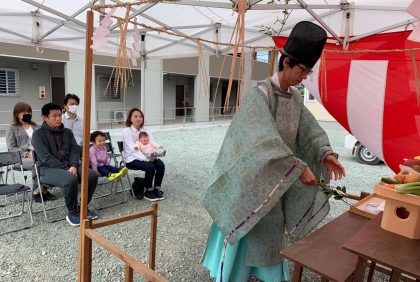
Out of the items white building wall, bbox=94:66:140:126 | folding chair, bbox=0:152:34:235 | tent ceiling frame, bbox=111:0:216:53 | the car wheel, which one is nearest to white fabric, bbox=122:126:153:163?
folding chair, bbox=0:152:34:235

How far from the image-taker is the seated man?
3123 millimetres

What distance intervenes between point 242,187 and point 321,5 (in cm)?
280

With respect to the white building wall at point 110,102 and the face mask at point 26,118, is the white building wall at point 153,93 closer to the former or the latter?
the white building wall at point 110,102

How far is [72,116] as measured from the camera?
4.25 metres

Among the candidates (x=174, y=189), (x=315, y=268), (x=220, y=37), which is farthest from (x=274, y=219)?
(x=220, y=37)

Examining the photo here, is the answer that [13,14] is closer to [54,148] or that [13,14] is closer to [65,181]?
[54,148]

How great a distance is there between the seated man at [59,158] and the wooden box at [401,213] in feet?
9.38

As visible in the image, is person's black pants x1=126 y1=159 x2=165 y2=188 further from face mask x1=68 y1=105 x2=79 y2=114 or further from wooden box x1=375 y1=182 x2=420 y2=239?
wooden box x1=375 y1=182 x2=420 y2=239

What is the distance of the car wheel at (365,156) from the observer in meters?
6.82

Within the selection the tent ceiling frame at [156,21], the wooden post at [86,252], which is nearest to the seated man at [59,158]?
the tent ceiling frame at [156,21]

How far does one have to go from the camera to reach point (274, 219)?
5.59 feet

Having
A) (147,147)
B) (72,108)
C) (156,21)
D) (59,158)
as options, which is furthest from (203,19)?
(59,158)

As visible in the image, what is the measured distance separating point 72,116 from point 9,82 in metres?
7.65

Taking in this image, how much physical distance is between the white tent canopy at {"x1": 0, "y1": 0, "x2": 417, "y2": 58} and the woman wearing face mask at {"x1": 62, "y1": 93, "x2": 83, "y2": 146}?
42.6 inches
